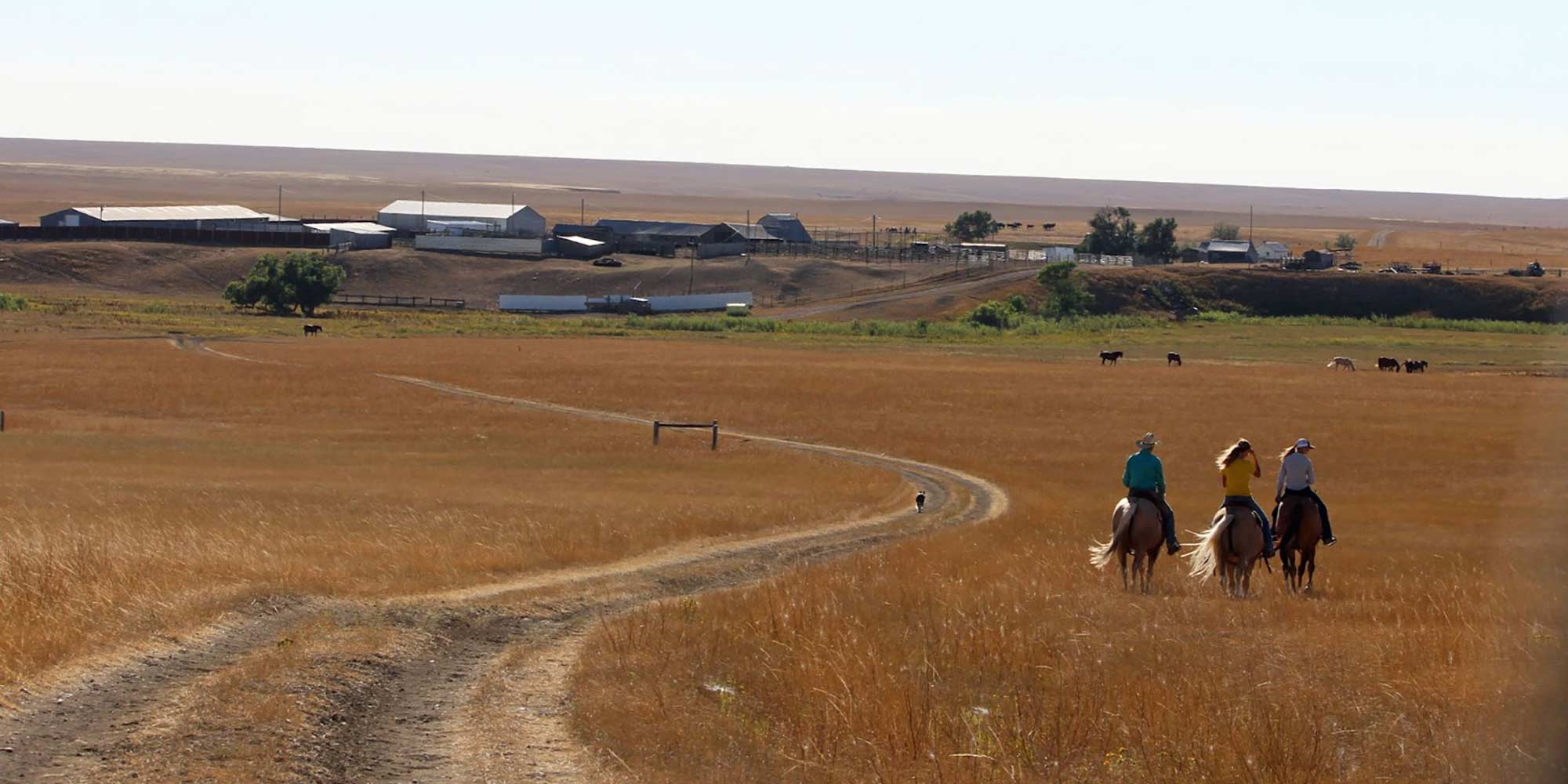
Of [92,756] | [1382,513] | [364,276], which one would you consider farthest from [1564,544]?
[364,276]

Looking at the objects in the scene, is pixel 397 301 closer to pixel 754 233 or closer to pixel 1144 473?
pixel 754 233

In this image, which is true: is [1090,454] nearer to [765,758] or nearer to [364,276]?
[765,758]

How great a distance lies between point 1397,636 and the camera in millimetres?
17125

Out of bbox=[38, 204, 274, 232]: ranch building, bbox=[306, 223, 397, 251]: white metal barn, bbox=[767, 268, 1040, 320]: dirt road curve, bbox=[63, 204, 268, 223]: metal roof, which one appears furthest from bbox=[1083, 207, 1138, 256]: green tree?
bbox=[63, 204, 268, 223]: metal roof

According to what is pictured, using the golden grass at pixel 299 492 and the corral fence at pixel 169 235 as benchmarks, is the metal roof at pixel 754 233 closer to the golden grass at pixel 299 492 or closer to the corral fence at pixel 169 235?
the corral fence at pixel 169 235

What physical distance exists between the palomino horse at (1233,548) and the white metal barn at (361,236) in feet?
499

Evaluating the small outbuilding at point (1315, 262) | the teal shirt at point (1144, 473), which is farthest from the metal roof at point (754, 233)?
the teal shirt at point (1144, 473)

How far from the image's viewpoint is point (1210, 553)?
2166 cm

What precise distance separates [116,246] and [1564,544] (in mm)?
152347

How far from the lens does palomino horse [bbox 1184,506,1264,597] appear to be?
21.3 metres

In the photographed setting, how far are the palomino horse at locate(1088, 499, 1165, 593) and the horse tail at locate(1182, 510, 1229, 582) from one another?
523mm

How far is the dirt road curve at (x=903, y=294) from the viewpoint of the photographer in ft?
Result: 449

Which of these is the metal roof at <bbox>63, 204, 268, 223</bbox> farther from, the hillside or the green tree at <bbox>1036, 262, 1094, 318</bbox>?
the green tree at <bbox>1036, 262, 1094, 318</bbox>

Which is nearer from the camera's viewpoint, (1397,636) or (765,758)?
(765,758)
